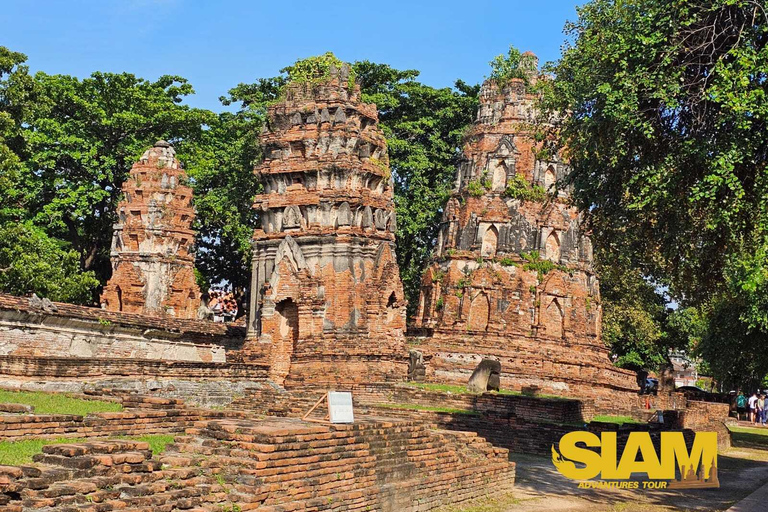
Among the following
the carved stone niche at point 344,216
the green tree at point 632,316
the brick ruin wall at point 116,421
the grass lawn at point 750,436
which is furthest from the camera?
the green tree at point 632,316

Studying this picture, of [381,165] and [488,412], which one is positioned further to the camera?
[381,165]

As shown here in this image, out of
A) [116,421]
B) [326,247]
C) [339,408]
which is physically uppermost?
[326,247]

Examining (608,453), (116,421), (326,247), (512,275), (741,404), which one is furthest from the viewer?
(741,404)

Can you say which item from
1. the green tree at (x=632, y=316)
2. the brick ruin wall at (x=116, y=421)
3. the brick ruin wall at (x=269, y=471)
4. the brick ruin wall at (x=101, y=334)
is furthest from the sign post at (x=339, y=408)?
the green tree at (x=632, y=316)

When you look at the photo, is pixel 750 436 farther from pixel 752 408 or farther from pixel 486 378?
pixel 752 408

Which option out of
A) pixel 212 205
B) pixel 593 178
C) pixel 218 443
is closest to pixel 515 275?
pixel 212 205

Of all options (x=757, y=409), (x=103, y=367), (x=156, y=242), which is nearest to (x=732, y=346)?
(x=156, y=242)

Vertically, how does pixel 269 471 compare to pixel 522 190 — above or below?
below

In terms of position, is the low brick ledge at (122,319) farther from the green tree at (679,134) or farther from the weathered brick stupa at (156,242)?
the green tree at (679,134)

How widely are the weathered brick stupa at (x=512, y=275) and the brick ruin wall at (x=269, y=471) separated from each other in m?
18.2

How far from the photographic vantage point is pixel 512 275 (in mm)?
33938

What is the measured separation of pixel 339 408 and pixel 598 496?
4808 mm

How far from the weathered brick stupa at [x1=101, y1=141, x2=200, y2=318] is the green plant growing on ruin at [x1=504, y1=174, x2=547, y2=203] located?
11.7 meters

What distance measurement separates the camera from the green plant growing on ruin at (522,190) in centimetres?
3432
